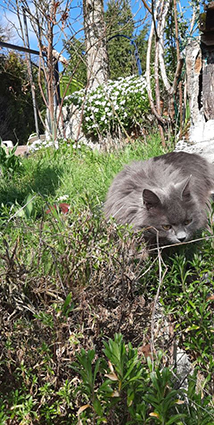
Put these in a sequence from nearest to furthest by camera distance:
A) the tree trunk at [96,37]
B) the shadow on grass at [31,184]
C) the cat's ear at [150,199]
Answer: the cat's ear at [150,199] → the shadow on grass at [31,184] → the tree trunk at [96,37]

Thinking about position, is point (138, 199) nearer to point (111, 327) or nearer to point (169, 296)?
point (169, 296)

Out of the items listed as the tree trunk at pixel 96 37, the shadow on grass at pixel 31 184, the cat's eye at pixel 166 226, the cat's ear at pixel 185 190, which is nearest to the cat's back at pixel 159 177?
the cat's ear at pixel 185 190

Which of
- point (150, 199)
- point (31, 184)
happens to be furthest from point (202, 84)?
point (150, 199)

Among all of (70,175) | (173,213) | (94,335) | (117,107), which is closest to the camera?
(94,335)

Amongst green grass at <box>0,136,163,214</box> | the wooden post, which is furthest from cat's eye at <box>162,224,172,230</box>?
the wooden post

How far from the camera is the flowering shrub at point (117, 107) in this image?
7.53 meters

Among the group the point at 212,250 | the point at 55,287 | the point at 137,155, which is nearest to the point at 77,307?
the point at 55,287

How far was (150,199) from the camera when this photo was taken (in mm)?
2664

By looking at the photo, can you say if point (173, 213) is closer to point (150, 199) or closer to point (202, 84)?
point (150, 199)

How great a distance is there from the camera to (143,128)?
23.1 ft

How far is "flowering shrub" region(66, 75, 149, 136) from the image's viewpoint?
753 cm

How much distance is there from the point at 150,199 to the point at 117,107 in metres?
5.18

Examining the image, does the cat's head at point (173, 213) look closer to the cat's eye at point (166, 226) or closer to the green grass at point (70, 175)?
the cat's eye at point (166, 226)

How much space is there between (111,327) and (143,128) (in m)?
5.44
